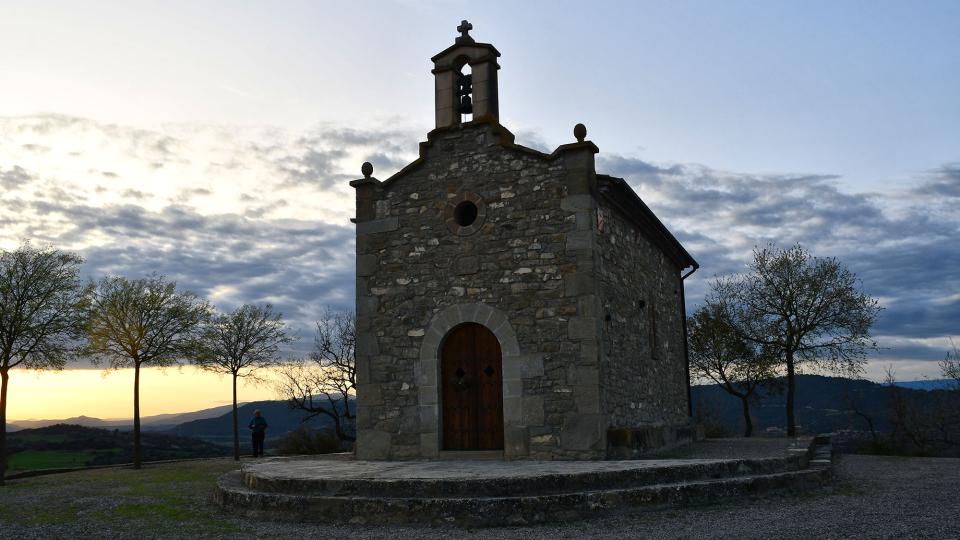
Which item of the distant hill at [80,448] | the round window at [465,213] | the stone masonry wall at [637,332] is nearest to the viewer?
the stone masonry wall at [637,332]

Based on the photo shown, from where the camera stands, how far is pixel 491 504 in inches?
324

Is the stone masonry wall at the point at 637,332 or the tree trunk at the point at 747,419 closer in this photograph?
the stone masonry wall at the point at 637,332

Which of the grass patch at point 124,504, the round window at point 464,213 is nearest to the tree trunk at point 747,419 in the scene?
the round window at point 464,213

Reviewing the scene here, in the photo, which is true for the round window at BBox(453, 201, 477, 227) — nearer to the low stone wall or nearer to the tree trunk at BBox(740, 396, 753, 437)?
the low stone wall

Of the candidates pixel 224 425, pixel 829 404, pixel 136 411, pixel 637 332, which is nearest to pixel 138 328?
pixel 136 411

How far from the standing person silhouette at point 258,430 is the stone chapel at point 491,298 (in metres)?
9.52

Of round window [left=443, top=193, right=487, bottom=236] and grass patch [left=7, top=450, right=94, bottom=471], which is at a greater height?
round window [left=443, top=193, right=487, bottom=236]

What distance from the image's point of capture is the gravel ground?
7.23 meters

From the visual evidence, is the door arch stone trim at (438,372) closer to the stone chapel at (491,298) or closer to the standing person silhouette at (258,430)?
the stone chapel at (491,298)

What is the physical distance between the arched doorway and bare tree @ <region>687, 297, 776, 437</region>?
54.3 ft

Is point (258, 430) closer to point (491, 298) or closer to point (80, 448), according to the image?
point (491, 298)

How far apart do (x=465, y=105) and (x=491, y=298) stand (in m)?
4.10

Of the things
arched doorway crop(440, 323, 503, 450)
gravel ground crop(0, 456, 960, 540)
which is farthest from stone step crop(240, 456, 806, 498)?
arched doorway crop(440, 323, 503, 450)

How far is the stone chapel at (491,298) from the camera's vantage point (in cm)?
1212
